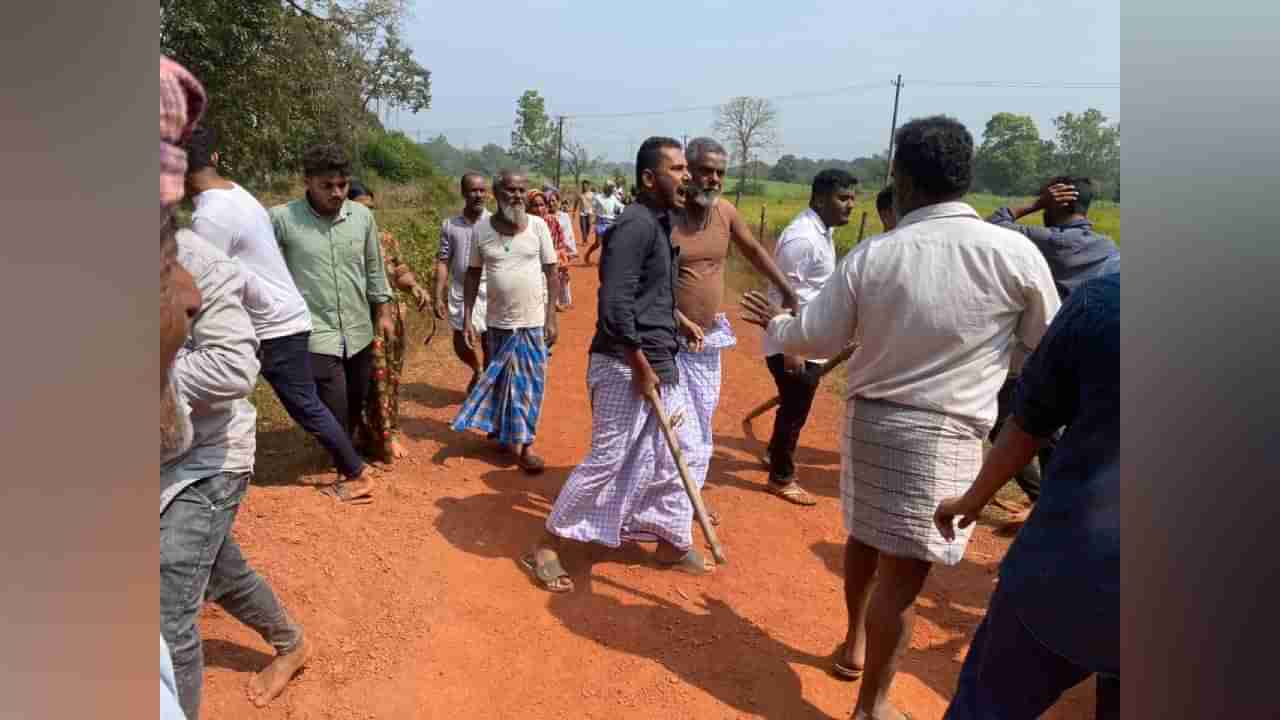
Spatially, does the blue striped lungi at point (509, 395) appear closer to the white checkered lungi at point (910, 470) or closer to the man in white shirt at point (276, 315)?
the man in white shirt at point (276, 315)

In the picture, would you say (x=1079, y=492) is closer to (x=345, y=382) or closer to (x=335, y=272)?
(x=335, y=272)

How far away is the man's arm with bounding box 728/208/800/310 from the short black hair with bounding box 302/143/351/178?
73.4 inches

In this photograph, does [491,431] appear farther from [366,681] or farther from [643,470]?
[366,681]

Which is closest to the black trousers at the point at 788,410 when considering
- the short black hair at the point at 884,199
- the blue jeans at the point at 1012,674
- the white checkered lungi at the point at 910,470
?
the short black hair at the point at 884,199

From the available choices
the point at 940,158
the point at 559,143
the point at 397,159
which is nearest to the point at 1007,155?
the point at 940,158

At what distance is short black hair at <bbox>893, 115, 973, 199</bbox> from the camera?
77.1 inches

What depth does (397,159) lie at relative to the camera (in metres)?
4.96

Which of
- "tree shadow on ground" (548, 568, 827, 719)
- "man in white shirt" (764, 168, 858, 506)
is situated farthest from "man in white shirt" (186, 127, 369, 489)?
"man in white shirt" (764, 168, 858, 506)

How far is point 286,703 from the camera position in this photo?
2.52m

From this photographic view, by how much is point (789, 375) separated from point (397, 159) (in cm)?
284

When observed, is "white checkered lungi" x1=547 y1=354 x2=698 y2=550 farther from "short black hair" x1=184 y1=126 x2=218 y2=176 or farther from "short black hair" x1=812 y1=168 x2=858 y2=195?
"short black hair" x1=184 y1=126 x2=218 y2=176

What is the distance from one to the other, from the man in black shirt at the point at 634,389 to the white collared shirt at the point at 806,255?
1064 millimetres
